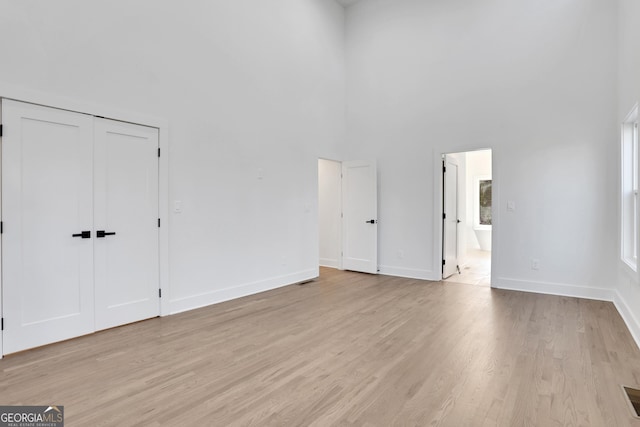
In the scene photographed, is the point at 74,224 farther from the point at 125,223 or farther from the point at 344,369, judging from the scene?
the point at 344,369

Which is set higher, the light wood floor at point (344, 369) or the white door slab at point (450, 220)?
the white door slab at point (450, 220)

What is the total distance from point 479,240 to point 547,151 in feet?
17.1

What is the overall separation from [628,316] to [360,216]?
3.93 m

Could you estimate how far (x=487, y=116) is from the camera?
17.7ft

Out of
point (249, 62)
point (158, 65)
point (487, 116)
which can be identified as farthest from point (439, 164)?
point (158, 65)

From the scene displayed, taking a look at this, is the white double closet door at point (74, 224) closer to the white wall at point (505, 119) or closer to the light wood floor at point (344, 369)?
the light wood floor at point (344, 369)

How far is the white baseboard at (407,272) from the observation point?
5.92m

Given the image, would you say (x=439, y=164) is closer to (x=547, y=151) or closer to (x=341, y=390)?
(x=547, y=151)

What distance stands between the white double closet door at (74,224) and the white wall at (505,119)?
4081 mm

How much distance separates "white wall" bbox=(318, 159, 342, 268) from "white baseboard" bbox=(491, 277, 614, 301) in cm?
289

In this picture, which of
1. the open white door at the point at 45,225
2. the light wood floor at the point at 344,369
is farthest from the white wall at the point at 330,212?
the open white door at the point at 45,225

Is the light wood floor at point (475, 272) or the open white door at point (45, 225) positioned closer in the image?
the open white door at point (45, 225)

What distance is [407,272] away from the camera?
613 centimetres

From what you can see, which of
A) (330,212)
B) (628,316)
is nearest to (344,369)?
(628,316)
